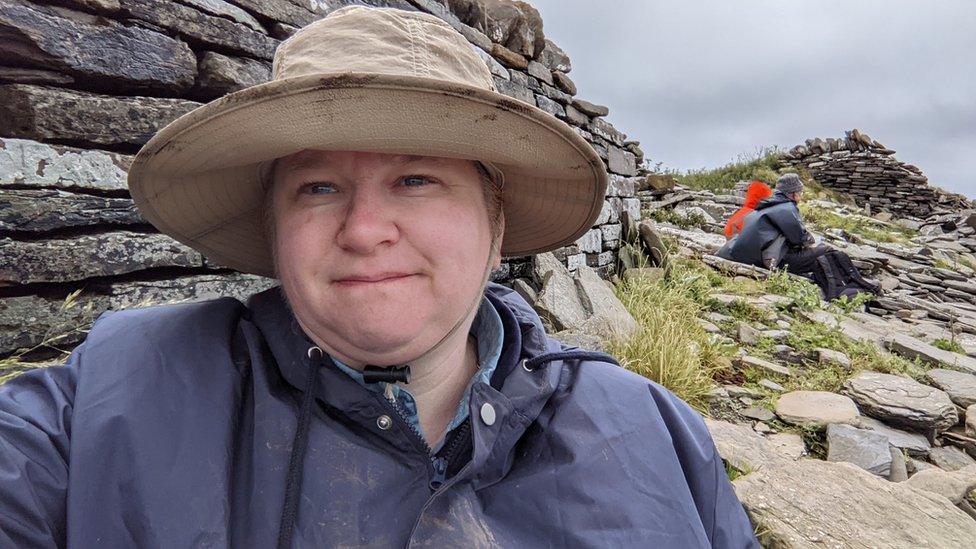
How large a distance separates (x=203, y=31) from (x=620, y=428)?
2251 mm

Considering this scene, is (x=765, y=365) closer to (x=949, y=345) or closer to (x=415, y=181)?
(x=949, y=345)

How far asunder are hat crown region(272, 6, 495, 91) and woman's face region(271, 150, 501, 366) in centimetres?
18

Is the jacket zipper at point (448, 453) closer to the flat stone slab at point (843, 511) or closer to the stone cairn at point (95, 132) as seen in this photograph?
the stone cairn at point (95, 132)

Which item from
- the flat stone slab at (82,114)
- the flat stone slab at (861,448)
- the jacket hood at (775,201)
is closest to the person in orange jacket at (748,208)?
the jacket hood at (775,201)

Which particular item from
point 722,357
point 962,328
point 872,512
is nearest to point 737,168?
point 962,328

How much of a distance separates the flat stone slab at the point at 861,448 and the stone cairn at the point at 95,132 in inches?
139

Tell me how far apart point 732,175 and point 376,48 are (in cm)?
1751

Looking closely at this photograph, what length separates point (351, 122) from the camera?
1.00 meters

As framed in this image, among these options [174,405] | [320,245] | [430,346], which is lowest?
[174,405]

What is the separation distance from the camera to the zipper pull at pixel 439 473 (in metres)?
1.12

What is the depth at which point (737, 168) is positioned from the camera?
16.9 meters

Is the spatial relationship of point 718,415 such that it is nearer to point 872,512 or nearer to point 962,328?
point 872,512

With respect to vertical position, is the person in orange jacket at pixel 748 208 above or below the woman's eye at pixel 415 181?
above

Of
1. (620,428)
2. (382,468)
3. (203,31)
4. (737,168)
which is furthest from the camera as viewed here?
(737,168)
